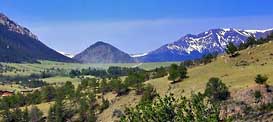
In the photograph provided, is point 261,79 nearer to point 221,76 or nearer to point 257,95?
point 257,95

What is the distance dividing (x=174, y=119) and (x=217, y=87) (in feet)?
292

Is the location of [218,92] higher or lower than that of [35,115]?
higher

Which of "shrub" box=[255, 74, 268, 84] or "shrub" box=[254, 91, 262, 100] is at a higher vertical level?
"shrub" box=[255, 74, 268, 84]

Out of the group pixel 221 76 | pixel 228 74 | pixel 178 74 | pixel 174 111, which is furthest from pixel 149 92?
pixel 174 111

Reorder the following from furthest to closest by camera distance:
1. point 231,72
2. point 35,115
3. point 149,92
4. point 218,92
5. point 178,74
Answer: point 178,74 < point 35,115 < point 231,72 < point 149,92 < point 218,92

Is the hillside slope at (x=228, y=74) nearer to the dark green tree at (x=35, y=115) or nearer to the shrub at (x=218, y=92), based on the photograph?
the shrub at (x=218, y=92)

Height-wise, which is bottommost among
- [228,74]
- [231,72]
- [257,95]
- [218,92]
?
[257,95]

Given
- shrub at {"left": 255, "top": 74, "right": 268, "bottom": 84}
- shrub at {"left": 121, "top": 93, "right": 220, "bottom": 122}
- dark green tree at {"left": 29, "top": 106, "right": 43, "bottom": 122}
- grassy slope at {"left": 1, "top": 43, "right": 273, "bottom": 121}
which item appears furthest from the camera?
dark green tree at {"left": 29, "top": 106, "right": 43, "bottom": 122}

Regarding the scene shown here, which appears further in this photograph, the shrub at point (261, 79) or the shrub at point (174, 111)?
the shrub at point (261, 79)

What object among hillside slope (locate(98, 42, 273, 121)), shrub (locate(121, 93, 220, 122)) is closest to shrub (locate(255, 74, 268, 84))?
hillside slope (locate(98, 42, 273, 121))

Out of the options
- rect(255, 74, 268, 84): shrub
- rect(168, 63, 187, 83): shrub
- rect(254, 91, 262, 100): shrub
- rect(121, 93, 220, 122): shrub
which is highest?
rect(168, 63, 187, 83): shrub

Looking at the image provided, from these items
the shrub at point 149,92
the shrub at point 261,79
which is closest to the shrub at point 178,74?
the shrub at point 149,92

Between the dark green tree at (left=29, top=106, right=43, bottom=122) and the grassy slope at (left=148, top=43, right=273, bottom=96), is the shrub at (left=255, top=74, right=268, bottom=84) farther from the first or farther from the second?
the dark green tree at (left=29, top=106, right=43, bottom=122)

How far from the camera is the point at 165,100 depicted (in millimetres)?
61906
